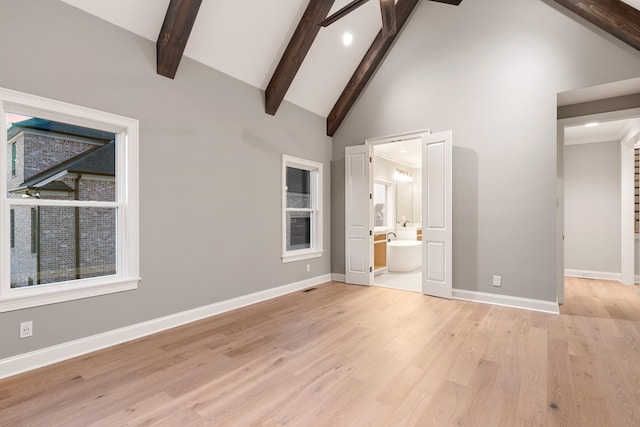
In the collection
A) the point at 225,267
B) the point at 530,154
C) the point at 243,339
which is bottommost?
the point at 243,339

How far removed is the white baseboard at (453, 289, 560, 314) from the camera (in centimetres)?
386

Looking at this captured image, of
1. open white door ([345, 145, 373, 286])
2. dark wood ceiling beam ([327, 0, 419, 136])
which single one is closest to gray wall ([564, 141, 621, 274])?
open white door ([345, 145, 373, 286])

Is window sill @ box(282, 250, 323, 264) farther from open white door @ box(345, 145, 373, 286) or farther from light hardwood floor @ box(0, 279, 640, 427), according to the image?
light hardwood floor @ box(0, 279, 640, 427)

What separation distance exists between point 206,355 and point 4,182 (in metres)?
2.01

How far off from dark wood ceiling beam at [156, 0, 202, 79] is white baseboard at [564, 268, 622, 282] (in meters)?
7.48

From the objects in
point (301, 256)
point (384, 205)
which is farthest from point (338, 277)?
point (384, 205)

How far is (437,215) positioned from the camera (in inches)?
177

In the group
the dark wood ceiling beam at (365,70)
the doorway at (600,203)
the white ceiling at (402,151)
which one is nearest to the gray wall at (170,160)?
the dark wood ceiling beam at (365,70)

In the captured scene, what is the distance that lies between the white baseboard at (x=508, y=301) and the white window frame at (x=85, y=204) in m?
4.06

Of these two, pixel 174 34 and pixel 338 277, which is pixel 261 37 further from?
pixel 338 277

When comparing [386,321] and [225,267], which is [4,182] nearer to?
[225,267]

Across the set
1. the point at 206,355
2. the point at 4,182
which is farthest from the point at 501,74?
the point at 4,182

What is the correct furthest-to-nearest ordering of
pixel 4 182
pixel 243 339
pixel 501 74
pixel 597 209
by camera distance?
1. pixel 597 209
2. pixel 501 74
3. pixel 243 339
4. pixel 4 182

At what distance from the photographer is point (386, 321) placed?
3512mm
